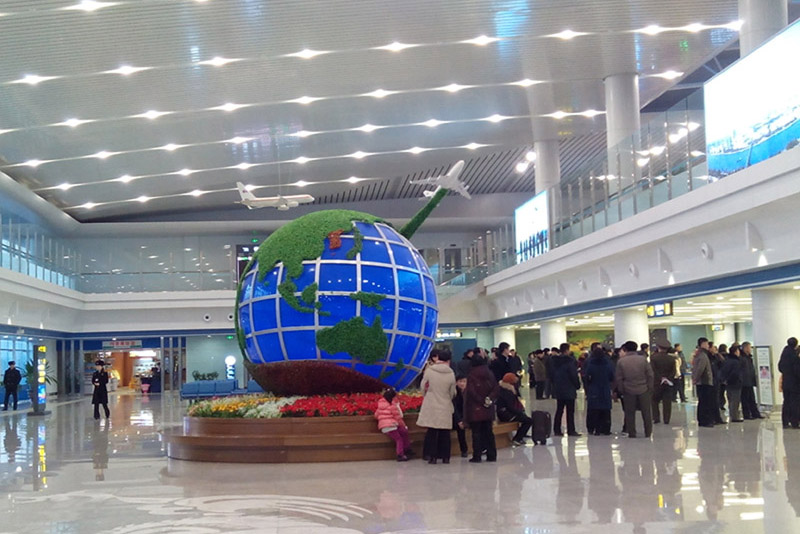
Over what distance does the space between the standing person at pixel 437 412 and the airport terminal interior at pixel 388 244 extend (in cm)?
29

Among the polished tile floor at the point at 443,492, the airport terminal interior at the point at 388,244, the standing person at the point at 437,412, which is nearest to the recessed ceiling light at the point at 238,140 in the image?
the airport terminal interior at the point at 388,244

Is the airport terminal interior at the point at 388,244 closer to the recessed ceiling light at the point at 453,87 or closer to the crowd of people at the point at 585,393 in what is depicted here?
the crowd of people at the point at 585,393

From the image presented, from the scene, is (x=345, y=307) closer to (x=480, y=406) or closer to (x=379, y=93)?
(x=480, y=406)

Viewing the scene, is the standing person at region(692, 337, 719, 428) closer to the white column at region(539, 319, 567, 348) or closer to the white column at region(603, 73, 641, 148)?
→ the white column at region(603, 73, 641, 148)

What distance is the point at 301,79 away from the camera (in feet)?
72.5

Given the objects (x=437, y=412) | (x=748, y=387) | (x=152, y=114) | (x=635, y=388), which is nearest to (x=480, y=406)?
(x=437, y=412)

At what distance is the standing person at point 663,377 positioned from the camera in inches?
604

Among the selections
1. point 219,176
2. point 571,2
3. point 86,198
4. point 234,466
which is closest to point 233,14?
point 571,2

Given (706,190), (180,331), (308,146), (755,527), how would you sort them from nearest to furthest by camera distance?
(755,527), (706,190), (308,146), (180,331)

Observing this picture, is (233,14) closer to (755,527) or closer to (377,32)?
(377,32)

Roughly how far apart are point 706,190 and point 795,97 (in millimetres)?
2777

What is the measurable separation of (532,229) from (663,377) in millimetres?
12770

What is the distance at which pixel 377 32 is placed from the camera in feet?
→ 63.1

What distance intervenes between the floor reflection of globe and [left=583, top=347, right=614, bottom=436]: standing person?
8.93 feet
